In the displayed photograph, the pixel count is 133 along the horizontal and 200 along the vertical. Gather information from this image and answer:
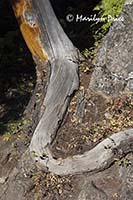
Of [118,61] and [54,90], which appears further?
[54,90]

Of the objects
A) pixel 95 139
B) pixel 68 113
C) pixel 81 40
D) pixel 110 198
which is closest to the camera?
pixel 110 198

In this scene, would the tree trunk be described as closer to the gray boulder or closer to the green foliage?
the gray boulder

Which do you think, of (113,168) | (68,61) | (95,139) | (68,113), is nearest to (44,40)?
(68,61)

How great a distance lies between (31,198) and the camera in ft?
22.1

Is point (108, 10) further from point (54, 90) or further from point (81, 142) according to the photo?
point (81, 142)

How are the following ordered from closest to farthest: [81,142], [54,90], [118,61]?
[81,142] < [118,61] < [54,90]

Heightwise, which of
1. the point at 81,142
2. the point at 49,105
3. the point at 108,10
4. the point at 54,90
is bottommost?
the point at 81,142

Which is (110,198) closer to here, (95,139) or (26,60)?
(95,139)

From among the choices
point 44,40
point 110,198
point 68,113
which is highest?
point 44,40

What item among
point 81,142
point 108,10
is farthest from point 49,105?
point 108,10

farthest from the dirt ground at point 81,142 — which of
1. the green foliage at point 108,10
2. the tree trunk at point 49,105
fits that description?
the green foliage at point 108,10

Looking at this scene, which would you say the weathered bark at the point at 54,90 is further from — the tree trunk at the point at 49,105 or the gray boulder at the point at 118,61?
the gray boulder at the point at 118,61

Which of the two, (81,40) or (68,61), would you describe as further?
(81,40)

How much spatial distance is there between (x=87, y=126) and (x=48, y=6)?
181cm
